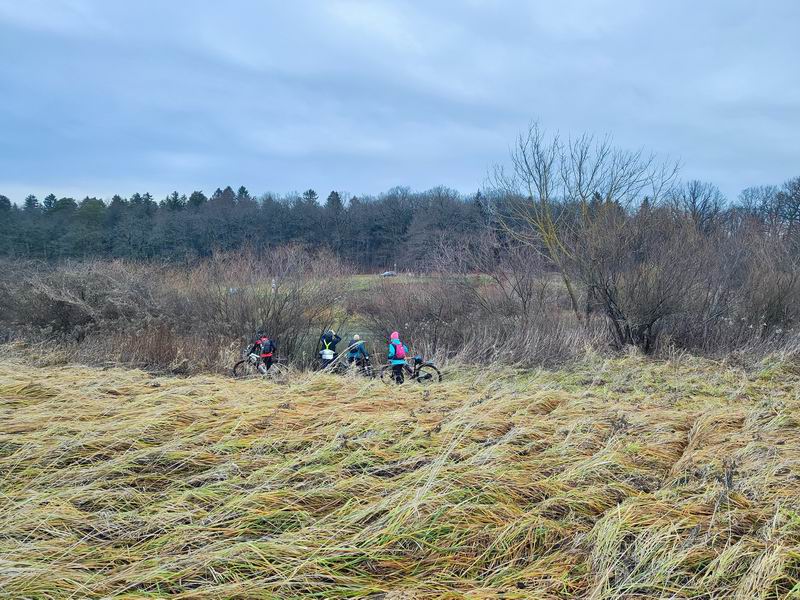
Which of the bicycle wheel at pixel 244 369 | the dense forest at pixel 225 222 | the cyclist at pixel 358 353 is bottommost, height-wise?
the bicycle wheel at pixel 244 369

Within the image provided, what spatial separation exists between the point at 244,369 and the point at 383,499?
7207 millimetres

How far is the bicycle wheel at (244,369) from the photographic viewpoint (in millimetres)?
9055

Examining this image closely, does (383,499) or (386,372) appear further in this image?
(386,372)

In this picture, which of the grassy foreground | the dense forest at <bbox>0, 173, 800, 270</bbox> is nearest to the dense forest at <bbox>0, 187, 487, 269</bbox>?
the dense forest at <bbox>0, 173, 800, 270</bbox>

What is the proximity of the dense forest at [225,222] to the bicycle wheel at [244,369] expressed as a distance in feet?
79.7

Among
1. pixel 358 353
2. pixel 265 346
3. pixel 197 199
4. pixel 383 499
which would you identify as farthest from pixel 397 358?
pixel 197 199

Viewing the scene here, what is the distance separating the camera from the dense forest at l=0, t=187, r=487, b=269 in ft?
126

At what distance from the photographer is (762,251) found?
12266 millimetres

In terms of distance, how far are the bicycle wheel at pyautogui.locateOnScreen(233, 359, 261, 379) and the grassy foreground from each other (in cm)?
424

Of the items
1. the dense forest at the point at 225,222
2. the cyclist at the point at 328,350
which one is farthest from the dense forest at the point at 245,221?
the cyclist at the point at 328,350

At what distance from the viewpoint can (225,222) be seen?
46.8 metres

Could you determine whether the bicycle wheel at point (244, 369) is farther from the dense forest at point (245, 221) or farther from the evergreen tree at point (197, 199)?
the evergreen tree at point (197, 199)

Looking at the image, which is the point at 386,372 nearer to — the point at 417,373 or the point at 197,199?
the point at 417,373

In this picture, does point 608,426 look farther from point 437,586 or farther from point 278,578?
point 278,578
